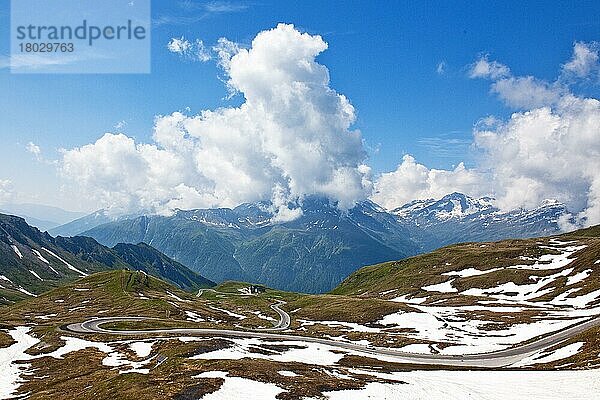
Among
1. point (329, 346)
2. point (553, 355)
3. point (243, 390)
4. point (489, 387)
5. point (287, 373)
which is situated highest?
point (243, 390)

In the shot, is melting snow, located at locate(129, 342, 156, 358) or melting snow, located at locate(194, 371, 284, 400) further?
melting snow, located at locate(129, 342, 156, 358)

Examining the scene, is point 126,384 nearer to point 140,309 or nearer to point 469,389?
point 469,389

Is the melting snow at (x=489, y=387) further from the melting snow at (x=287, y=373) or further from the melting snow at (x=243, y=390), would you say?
the melting snow at (x=287, y=373)

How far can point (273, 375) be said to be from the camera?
53.3 metres

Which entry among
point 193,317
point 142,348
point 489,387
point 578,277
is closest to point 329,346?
point 142,348

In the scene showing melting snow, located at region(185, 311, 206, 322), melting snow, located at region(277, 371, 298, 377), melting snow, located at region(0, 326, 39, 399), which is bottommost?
melting snow, located at region(185, 311, 206, 322)

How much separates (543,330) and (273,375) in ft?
279

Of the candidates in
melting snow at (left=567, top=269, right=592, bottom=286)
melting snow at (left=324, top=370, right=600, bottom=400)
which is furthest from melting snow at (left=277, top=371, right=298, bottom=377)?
melting snow at (left=567, top=269, right=592, bottom=286)

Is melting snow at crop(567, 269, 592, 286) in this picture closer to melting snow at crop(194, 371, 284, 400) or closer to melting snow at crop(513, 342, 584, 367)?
melting snow at crop(513, 342, 584, 367)

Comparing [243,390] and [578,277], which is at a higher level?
[243,390]

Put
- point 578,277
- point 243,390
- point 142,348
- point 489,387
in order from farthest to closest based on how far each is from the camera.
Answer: point 578,277
point 142,348
point 489,387
point 243,390

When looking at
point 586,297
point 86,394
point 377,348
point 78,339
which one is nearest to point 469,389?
point 86,394

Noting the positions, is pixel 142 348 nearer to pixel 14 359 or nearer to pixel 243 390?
pixel 14 359

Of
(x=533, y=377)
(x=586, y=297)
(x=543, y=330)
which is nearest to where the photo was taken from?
(x=533, y=377)
